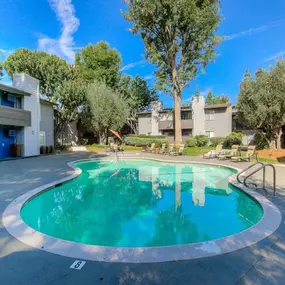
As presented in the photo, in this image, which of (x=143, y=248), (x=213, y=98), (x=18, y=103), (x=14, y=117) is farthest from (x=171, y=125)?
(x=143, y=248)

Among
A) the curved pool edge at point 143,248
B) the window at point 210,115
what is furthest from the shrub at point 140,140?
the curved pool edge at point 143,248

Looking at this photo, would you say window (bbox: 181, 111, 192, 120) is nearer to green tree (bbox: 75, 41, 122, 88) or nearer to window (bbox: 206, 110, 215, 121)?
window (bbox: 206, 110, 215, 121)

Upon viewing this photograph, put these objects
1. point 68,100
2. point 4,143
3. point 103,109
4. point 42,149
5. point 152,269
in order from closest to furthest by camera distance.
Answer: point 152,269
point 4,143
point 42,149
point 68,100
point 103,109

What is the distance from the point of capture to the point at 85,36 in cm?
3112

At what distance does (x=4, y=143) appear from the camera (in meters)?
17.3

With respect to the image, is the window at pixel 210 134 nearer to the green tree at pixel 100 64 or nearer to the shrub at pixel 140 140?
the shrub at pixel 140 140

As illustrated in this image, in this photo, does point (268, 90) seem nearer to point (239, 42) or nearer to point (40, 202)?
point (239, 42)

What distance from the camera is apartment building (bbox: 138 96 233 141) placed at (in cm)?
3023

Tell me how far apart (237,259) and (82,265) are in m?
2.16

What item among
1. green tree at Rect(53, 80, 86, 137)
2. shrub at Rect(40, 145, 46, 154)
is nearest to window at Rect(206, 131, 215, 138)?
green tree at Rect(53, 80, 86, 137)

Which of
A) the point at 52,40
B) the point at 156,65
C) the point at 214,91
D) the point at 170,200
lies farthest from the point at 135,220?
the point at 214,91

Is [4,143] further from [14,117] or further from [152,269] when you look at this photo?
[152,269]

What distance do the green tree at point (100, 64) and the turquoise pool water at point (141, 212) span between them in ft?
84.6

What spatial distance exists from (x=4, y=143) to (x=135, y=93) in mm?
20942
